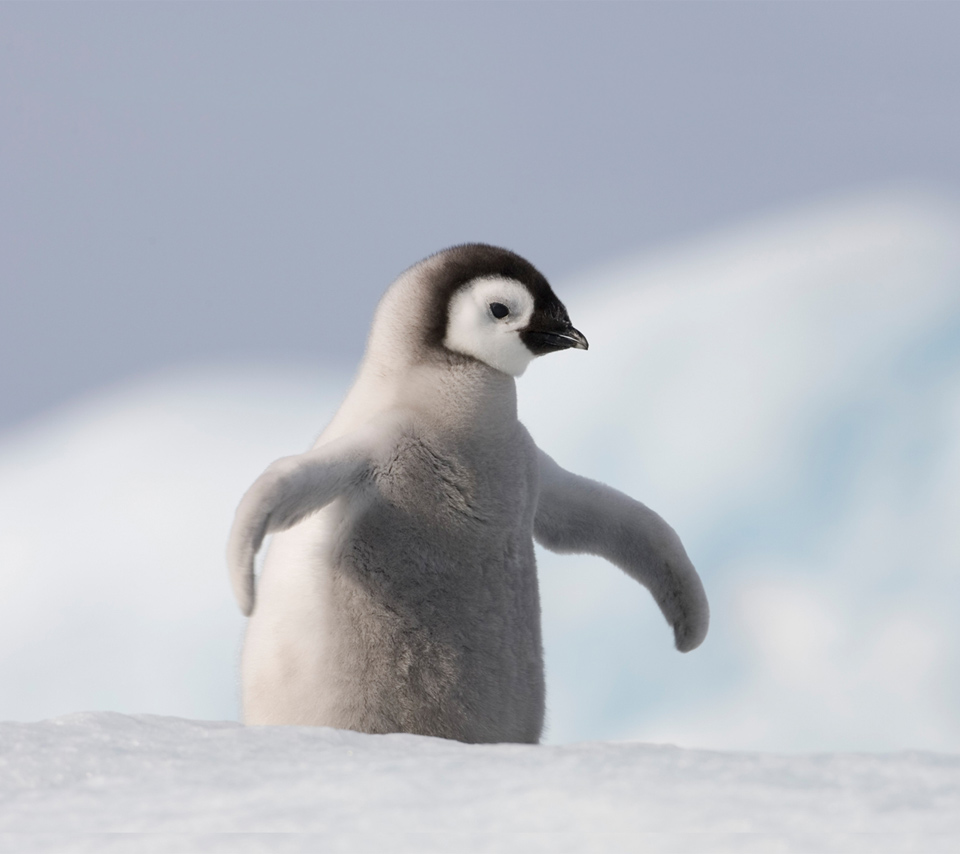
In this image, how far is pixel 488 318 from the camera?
5.03 feet

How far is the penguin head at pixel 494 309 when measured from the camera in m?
1.53

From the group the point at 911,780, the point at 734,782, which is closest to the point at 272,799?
the point at 734,782

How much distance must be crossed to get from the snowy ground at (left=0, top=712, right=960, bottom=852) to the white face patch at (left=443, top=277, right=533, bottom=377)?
63cm

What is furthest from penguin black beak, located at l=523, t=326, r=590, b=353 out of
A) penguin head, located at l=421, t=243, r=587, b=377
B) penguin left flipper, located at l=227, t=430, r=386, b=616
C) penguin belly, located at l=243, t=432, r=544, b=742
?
penguin left flipper, located at l=227, t=430, r=386, b=616

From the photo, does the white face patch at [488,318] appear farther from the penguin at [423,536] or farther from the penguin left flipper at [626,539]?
the penguin left flipper at [626,539]

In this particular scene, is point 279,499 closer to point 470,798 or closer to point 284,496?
point 284,496

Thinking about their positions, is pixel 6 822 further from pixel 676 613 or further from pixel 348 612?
pixel 676 613

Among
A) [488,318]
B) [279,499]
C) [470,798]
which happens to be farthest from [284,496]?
[470,798]

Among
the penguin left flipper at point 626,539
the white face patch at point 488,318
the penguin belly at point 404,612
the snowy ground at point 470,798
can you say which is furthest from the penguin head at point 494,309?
the snowy ground at point 470,798

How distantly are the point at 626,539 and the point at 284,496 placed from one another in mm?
623

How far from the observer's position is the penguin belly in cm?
145

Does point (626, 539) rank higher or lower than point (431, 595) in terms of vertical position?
higher

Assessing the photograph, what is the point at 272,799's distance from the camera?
84cm

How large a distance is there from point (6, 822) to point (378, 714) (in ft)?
2.17
